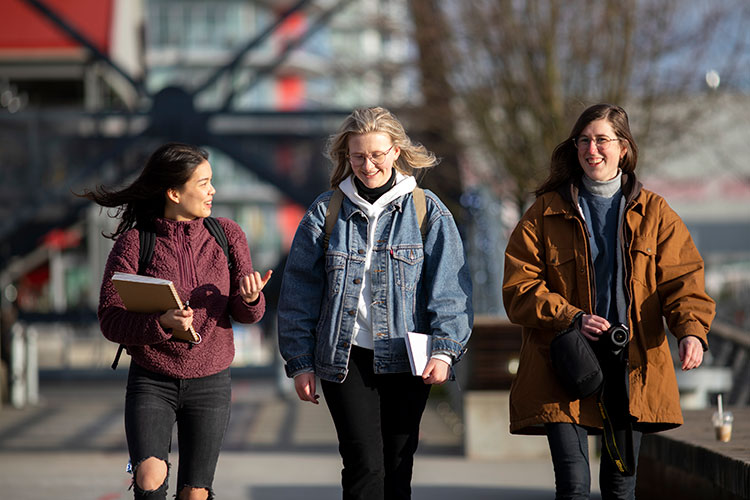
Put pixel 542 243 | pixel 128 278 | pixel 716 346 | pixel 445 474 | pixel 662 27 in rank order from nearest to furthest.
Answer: pixel 128 278, pixel 542 243, pixel 445 474, pixel 716 346, pixel 662 27

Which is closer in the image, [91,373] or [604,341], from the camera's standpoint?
[604,341]

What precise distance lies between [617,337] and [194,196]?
5.57ft

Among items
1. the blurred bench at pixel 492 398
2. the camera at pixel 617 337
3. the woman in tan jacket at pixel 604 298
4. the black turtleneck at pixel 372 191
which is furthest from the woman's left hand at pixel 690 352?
the blurred bench at pixel 492 398

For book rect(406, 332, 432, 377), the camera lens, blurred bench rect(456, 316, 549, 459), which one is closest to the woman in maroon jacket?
book rect(406, 332, 432, 377)

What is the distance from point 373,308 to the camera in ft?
13.9

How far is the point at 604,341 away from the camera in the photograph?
4.20 metres

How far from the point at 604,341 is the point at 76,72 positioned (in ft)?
112

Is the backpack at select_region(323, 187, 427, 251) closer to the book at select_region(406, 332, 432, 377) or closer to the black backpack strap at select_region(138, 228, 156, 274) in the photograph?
the book at select_region(406, 332, 432, 377)

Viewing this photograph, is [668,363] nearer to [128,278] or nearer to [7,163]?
[128,278]

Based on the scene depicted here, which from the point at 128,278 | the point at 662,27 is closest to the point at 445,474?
the point at 128,278

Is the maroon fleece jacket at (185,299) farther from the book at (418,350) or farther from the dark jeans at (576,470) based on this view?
the dark jeans at (576,470)

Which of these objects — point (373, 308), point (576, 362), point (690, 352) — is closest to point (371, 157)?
point (373, 308)

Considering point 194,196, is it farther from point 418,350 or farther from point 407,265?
point 418,350

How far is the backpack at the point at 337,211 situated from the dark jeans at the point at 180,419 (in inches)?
27.3
